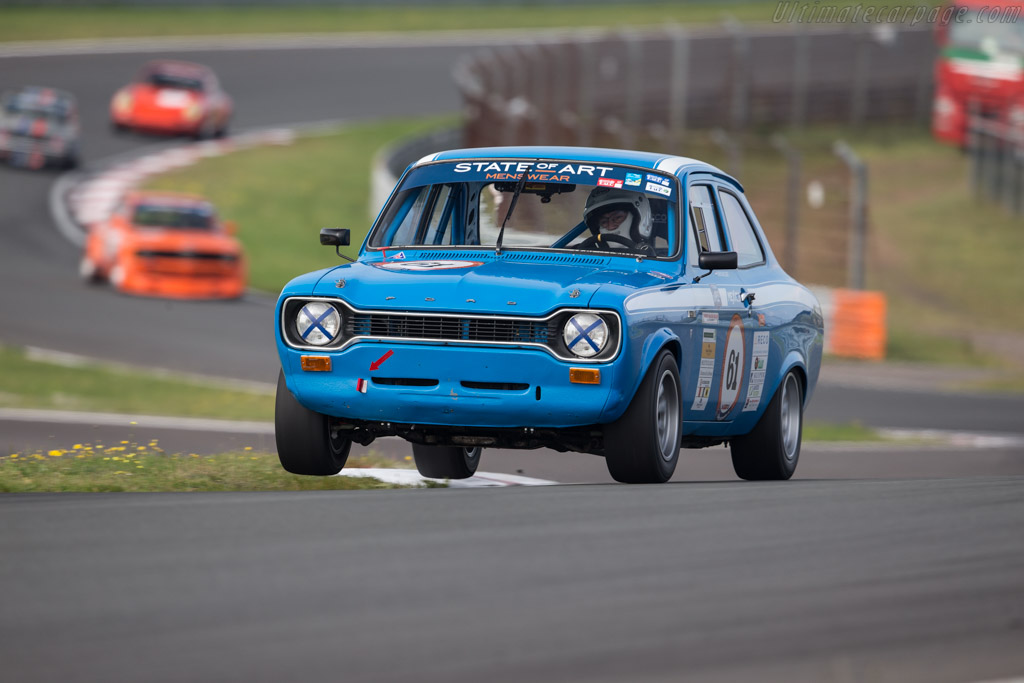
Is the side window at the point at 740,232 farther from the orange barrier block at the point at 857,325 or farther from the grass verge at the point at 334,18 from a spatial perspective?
the grass verge at the point at 334,18

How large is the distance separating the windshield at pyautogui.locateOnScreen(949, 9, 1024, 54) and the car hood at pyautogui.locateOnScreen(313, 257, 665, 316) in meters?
25.5

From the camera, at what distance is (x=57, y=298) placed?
20969 mm

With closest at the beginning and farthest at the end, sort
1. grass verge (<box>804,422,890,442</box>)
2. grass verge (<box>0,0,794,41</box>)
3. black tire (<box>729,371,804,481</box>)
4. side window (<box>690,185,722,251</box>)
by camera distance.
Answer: side window (<box>690,185,722,251</box>) < black tire (<box>729,371,804,481</box>) < grass verge (<box>804,422,890,442</box>) < grass verge (<box>0,0,794,41</box>)

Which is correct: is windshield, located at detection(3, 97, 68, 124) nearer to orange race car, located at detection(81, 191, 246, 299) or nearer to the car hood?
orange race car, located at detection(81, 191, 246, 299)

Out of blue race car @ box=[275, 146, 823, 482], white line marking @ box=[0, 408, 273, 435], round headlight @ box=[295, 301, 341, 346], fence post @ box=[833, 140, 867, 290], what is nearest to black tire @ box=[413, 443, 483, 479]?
blue race car @ box=[275, 146, 823, 482]

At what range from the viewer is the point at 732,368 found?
845 centimetres

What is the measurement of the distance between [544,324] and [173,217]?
16.3 metres

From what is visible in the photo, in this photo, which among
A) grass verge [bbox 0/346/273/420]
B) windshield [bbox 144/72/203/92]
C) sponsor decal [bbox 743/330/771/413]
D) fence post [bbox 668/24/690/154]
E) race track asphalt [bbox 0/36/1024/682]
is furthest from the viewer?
windshield [bbox 144/72/203/92]

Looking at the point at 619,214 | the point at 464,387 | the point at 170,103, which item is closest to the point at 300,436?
the point at 464,387

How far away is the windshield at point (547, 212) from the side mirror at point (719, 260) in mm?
207

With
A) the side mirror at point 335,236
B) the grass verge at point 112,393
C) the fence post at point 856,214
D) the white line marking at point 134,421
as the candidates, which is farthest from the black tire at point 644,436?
the fence post at point 856,214

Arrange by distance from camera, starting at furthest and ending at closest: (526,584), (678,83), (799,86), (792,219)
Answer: (799,86), (678,83), (792,219), (526,584)

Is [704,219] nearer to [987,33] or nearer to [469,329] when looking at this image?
[469,329]

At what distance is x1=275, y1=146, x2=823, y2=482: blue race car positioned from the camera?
7.17m
